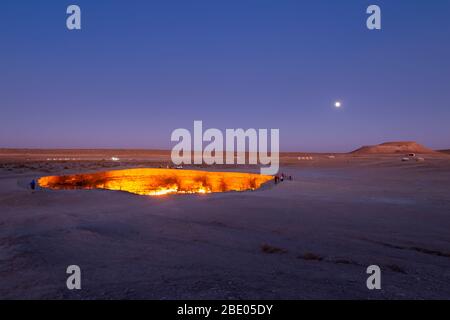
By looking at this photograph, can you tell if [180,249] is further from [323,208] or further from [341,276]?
[323,208]

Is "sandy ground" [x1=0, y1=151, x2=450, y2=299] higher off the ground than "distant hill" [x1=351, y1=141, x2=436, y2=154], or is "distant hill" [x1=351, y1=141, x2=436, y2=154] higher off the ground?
"distant hill" [x1=351, y1=141, x2=436, y2=154]

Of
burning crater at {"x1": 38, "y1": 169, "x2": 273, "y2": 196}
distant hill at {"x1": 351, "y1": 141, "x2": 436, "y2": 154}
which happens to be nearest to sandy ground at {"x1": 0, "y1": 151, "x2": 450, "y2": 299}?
burning crater at {"x1": 38, "y1": 169, "x2": 273, "y2": 196}

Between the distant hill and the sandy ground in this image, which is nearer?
the sandy ground

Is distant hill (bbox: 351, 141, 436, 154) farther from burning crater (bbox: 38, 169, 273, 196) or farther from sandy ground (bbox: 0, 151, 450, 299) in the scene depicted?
sandy ground (bbox: 0, 151, 450, 299)

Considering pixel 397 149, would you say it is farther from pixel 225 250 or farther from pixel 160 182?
pixel 225 250
